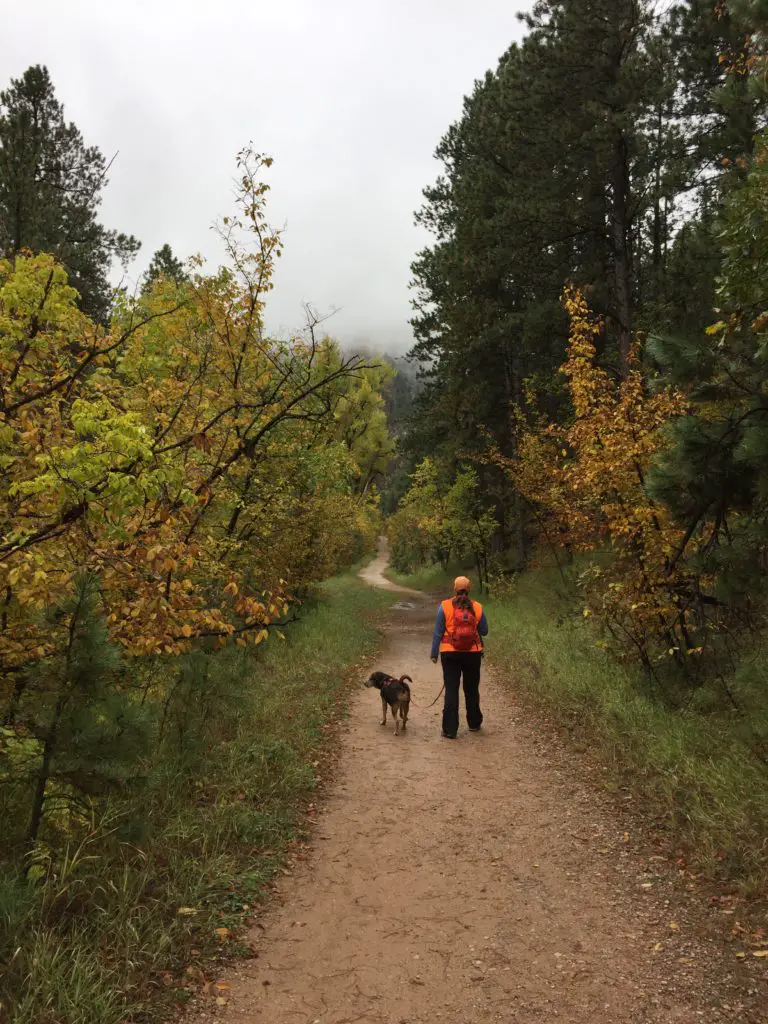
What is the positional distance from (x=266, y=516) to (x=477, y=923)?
604 cm

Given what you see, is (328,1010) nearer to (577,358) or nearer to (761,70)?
(761,70)

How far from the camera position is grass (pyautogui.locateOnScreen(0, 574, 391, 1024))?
3.02 meters

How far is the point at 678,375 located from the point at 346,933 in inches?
186

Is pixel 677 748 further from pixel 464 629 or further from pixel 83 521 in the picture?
pixel 83 521

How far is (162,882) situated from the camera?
403 cm

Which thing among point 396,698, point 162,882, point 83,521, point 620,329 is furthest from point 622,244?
point 162,882

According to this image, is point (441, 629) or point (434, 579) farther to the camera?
point (434, 579)

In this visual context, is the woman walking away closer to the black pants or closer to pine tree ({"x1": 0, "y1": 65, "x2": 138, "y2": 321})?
the black pants

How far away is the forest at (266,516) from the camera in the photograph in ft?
11.8

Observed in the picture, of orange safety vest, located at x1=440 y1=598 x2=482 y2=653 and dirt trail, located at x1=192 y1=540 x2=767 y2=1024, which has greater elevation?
orange safety vest, located at x1=440 y1=598 x2=482 y2=653

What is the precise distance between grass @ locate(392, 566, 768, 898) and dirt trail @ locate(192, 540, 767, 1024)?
1.43ft

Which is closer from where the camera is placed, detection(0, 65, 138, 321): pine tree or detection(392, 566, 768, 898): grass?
detection(392, 566, 768, 898): grass

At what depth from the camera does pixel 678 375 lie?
196 inches

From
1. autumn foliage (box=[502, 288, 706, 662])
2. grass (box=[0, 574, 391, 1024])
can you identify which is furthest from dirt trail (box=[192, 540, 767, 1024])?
autumn foliage (box=[502, 288, 706, 662])
